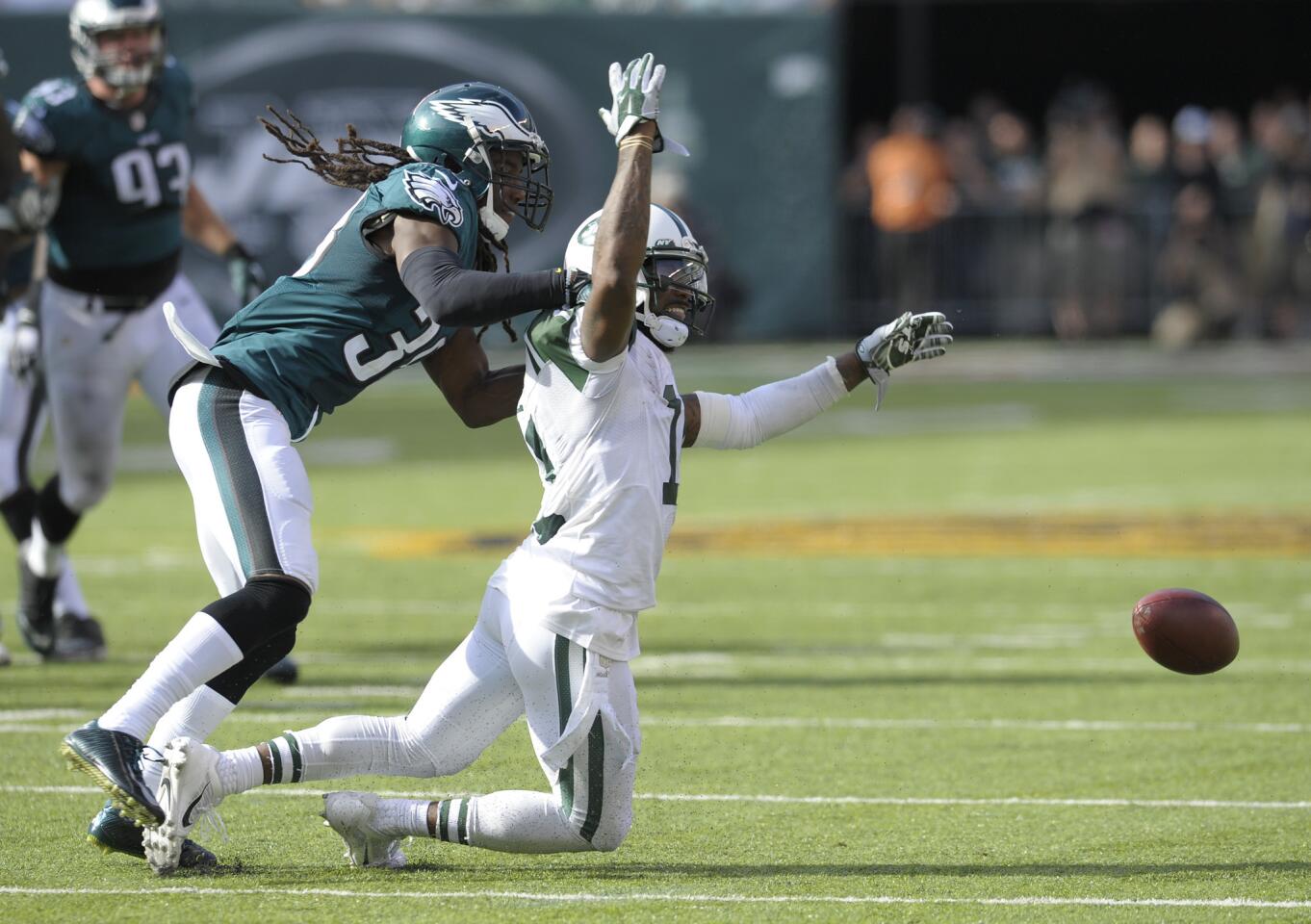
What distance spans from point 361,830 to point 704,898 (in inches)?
31.6

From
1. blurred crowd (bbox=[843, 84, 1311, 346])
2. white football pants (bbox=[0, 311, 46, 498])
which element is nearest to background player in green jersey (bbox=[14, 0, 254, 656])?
white football pants (bbox=[0, 311, 46, 498])

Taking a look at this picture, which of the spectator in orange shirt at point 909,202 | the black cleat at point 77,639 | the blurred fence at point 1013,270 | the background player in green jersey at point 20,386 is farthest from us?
the blurred fence at point 1013,270

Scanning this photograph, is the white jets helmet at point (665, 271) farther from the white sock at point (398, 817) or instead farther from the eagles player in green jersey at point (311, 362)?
the white sock at point (398, 817)

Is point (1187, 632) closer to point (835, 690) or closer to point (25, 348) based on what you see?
point (835, 690)

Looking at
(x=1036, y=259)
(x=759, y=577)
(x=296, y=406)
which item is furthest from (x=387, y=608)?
(x=1036, y=259)

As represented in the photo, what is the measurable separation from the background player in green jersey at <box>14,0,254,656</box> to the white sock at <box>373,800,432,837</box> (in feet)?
9.81

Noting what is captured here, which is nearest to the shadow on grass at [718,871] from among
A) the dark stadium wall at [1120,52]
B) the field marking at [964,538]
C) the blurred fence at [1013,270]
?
the field marking at [964,538]

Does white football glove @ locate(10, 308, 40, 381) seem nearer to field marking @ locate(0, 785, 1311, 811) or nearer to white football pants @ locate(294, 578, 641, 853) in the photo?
field marking @ locate(0, 785, 1311, 811)

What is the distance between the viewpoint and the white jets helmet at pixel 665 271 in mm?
4973

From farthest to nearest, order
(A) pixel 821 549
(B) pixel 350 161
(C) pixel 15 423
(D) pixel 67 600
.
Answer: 1. (A) pixel 821 549
2. (C) pixel 15 423
3. (D) pixel 67 600
4. (B) pixel 350 161

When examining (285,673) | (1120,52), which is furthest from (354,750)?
(1120,52)

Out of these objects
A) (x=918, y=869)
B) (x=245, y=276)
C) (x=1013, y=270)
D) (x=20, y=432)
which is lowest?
(x=1013, y=270)

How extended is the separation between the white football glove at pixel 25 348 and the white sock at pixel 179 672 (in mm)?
3140

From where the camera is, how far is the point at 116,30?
24.7ft
